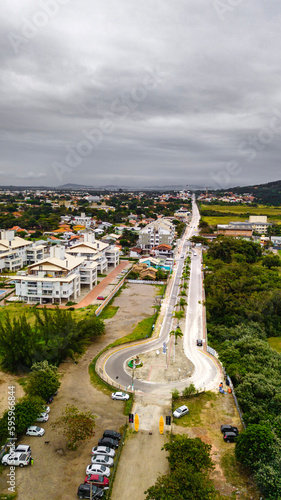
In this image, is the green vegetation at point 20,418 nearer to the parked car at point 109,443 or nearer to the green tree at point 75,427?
the green tree at point 75,427

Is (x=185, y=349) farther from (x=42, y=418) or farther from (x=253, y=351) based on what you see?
(x=42, y=418)

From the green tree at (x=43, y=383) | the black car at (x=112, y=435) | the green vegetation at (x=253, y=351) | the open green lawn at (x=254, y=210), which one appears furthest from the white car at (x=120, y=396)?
the open green lawn at (x=254, y=210)

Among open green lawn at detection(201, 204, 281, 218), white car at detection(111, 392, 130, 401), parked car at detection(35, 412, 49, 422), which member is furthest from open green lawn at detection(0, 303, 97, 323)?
open green lawn at detection(201, 204, 281, 218)

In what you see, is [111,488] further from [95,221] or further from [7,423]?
[95,221]

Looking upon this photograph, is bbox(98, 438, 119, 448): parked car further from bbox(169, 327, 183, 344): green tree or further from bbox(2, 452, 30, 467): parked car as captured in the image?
bbox(169, 327, 183, 344): green tree

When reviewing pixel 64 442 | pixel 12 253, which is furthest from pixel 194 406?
pixel 12 253

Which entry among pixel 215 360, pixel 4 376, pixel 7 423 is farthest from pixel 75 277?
pixel 7 423

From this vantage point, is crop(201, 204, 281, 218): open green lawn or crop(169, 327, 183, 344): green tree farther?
crop(201, 204, 281, 218): open green lawn
